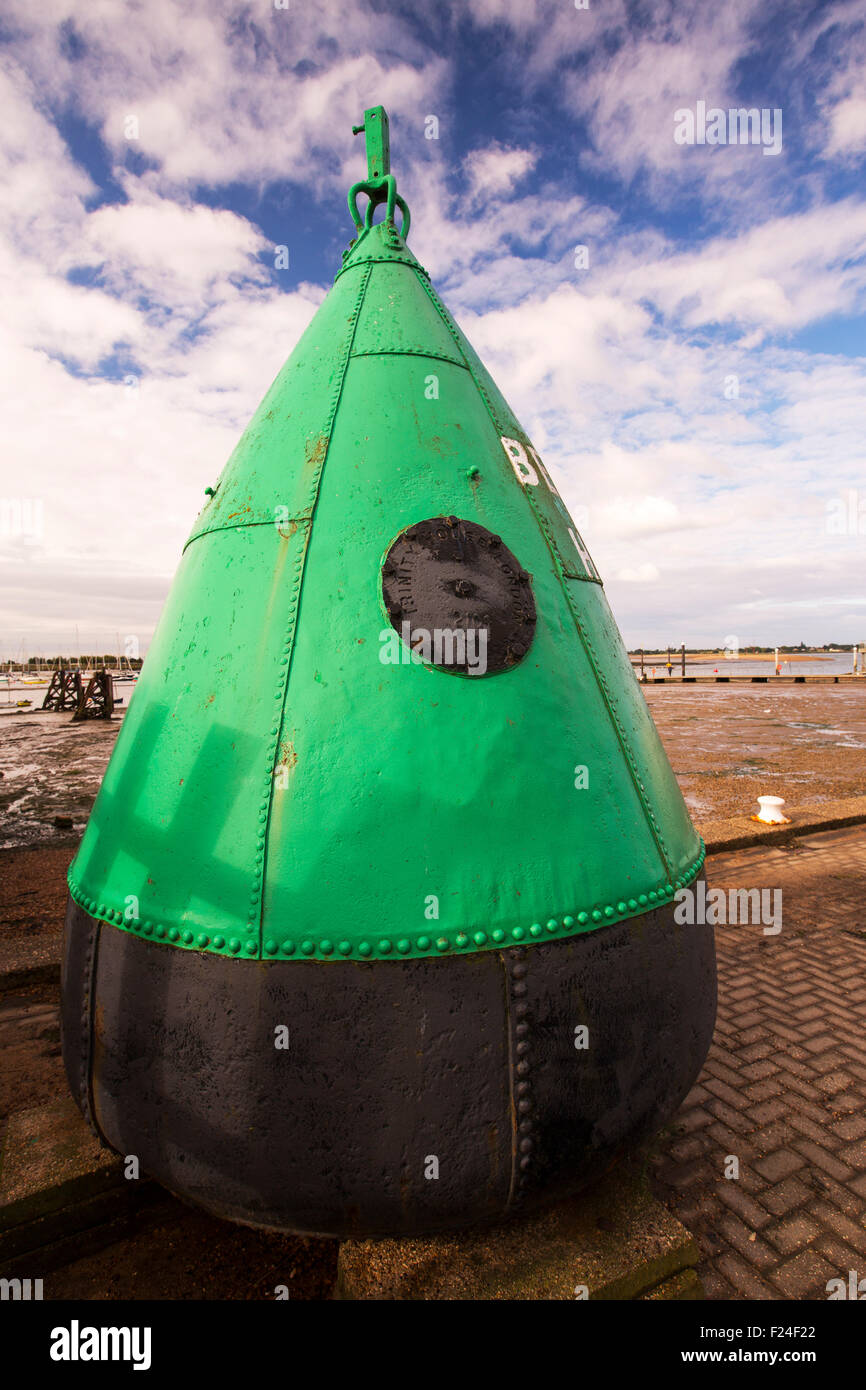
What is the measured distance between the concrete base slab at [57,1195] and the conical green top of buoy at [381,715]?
3.85 ft

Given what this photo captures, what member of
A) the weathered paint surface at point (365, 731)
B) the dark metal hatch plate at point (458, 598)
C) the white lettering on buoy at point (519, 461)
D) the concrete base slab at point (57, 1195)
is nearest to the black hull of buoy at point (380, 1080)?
the weathered paint surface at point (365, 731)

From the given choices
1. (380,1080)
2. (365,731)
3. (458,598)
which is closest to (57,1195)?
(380,1080)

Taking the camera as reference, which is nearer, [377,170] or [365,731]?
[365,731]

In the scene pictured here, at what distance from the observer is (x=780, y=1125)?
329 centimetres

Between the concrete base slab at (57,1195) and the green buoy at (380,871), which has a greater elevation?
the green buoy at (380,871)

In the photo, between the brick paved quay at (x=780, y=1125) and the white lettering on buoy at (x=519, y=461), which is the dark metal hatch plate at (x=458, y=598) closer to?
the white lettering on buoy at (x=519, y=461)

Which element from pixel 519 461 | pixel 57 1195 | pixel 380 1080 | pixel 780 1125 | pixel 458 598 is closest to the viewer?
pixel 380 1080

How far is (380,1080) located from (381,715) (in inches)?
45.7

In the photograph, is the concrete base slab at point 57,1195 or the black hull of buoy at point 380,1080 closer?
the black hull of buoy at point 380,1080

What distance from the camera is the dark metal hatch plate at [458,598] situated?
2.29m

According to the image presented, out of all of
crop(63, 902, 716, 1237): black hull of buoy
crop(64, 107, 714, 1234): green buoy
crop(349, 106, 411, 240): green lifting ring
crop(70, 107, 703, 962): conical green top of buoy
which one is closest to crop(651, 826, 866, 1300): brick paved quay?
crop(64, 107, 714, 1234): green buoy

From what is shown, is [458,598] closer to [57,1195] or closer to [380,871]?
[380,871]

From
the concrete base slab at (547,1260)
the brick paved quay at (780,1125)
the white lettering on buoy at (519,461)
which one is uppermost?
the white lettering on buoy at (519,461)

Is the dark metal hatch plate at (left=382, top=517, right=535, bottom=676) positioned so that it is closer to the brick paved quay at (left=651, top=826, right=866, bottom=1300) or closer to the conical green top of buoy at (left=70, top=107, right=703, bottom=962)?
the conical green top of buoy at (left=70, top=107, right=703, bottom=962)
